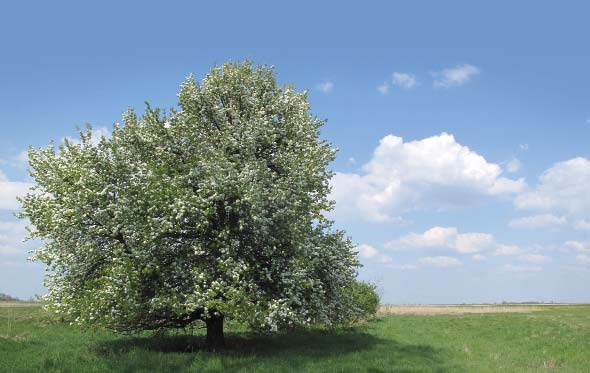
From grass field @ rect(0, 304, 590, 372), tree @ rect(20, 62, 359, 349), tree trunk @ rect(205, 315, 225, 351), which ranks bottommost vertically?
grass field @ rect(0, 304, 590, 372)

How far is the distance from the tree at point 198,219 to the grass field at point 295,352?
6.61 ft

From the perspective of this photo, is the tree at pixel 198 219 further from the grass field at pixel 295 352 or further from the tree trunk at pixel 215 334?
the grass field at pixel 295 352

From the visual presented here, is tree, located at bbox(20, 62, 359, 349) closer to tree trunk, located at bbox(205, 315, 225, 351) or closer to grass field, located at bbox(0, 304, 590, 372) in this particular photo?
tree trunk, located at bbox(205, 315, 225, 351)

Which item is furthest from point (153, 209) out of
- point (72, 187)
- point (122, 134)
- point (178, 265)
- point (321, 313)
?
point (321, 313)

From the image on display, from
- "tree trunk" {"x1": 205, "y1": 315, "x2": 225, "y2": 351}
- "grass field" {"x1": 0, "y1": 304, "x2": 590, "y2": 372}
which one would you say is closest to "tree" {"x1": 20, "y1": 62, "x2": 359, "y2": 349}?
"tree trunk" {"x1": 205, "y1": 315, "x2": 225, "y2": 351}

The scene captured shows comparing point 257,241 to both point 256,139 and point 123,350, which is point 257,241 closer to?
point 256,139

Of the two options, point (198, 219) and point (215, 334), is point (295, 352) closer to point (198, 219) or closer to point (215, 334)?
point (215, 334)

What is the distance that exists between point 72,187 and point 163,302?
25.4 ft

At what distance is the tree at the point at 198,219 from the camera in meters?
24.3

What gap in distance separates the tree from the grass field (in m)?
2.01

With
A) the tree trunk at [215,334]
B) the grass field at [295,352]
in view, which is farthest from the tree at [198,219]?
the grass field at [295,352]

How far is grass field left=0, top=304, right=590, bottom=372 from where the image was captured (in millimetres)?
23672

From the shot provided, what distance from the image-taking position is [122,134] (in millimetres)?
28750

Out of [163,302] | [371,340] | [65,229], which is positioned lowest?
[371,340]
